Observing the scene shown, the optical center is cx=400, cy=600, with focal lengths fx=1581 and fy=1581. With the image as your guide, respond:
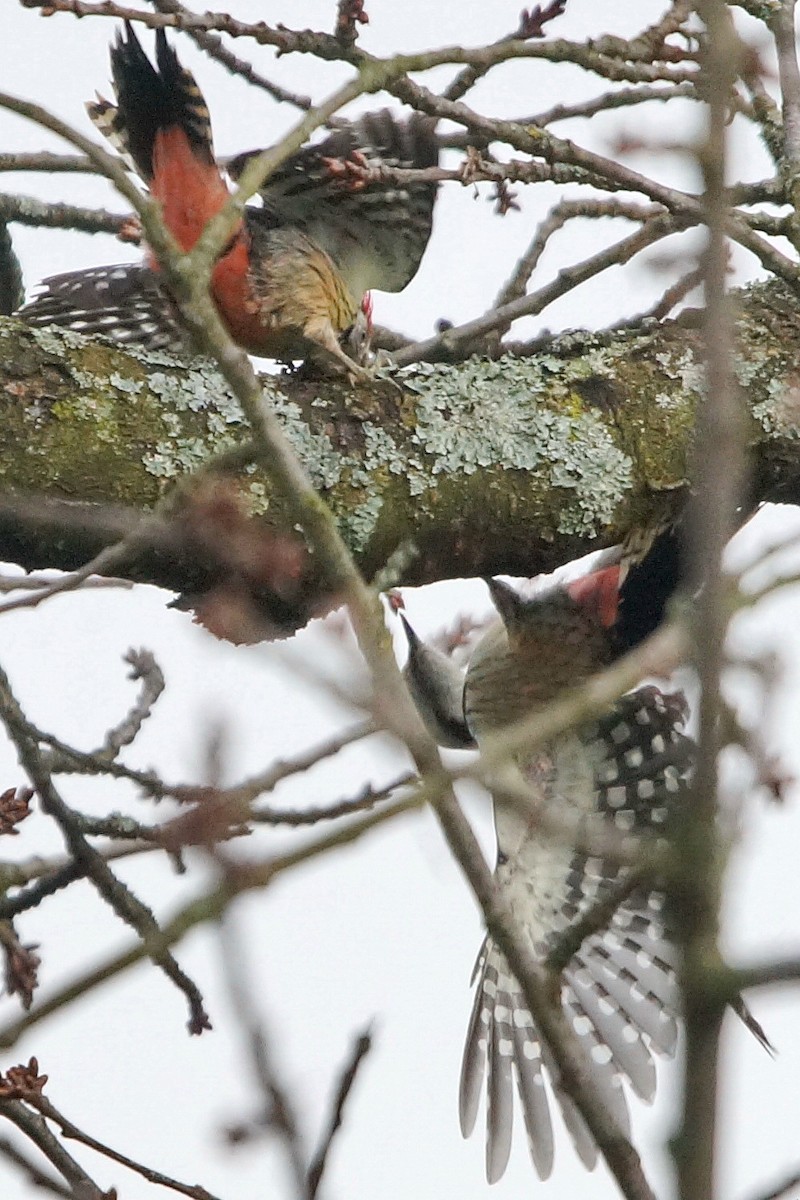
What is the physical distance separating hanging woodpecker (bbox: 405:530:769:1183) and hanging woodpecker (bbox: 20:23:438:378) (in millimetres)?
1138

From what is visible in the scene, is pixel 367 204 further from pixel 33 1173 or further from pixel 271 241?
pixel 33 1173

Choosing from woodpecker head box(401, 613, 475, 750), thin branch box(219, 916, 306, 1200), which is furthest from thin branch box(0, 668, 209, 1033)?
woodpecker head box(401, 613, 475, 750)

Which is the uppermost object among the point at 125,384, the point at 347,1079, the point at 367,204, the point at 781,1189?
the point at 367,204

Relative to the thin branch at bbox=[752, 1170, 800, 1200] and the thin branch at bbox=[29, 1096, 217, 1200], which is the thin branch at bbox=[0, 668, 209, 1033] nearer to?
the thin branch at bbox=[29, 1096, 217, 1200]

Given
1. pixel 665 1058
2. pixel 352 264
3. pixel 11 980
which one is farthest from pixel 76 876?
pixel 665 1058

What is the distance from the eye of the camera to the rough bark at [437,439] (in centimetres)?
268

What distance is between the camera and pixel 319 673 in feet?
4.53

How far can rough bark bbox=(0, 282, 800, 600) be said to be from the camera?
8.78 ft

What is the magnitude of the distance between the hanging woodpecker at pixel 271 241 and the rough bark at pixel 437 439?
1.52 feet

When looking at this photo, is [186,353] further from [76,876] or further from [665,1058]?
[665,1058]

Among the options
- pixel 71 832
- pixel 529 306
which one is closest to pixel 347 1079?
pixel 71 832

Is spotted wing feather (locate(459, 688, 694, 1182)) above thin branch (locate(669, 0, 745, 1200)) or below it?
above

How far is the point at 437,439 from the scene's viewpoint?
2.96 metres

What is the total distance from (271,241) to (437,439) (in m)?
1.12
